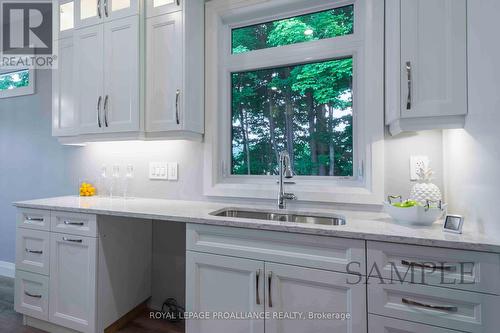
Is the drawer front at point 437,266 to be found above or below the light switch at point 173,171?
below

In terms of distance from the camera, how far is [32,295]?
1940 millimetres

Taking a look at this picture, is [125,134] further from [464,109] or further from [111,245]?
[464,109]

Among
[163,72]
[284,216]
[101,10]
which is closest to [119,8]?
[101,10]

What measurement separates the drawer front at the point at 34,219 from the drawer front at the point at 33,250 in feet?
0.12

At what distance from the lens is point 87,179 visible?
2.55 metres

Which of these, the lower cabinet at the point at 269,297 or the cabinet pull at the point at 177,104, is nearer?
the lower cabinet at the point at 269,297

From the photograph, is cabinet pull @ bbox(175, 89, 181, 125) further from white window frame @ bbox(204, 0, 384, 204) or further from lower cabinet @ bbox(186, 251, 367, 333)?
lower cabinet @ bbox(186, 251, 367, 333)

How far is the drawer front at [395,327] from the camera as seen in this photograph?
3.60 feet

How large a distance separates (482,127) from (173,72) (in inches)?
70.3

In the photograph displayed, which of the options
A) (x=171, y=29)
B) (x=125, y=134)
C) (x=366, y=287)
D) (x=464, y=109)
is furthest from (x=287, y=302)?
(x=171, y=29)

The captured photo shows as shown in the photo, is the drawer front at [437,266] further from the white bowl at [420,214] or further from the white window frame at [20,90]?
the white window frame at [20,90]

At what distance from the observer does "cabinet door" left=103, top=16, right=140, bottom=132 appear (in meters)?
1.94

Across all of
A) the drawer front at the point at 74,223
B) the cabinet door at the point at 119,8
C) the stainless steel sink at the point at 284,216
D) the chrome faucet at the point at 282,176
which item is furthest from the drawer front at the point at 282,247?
the cabinet door at the point at 119,8
